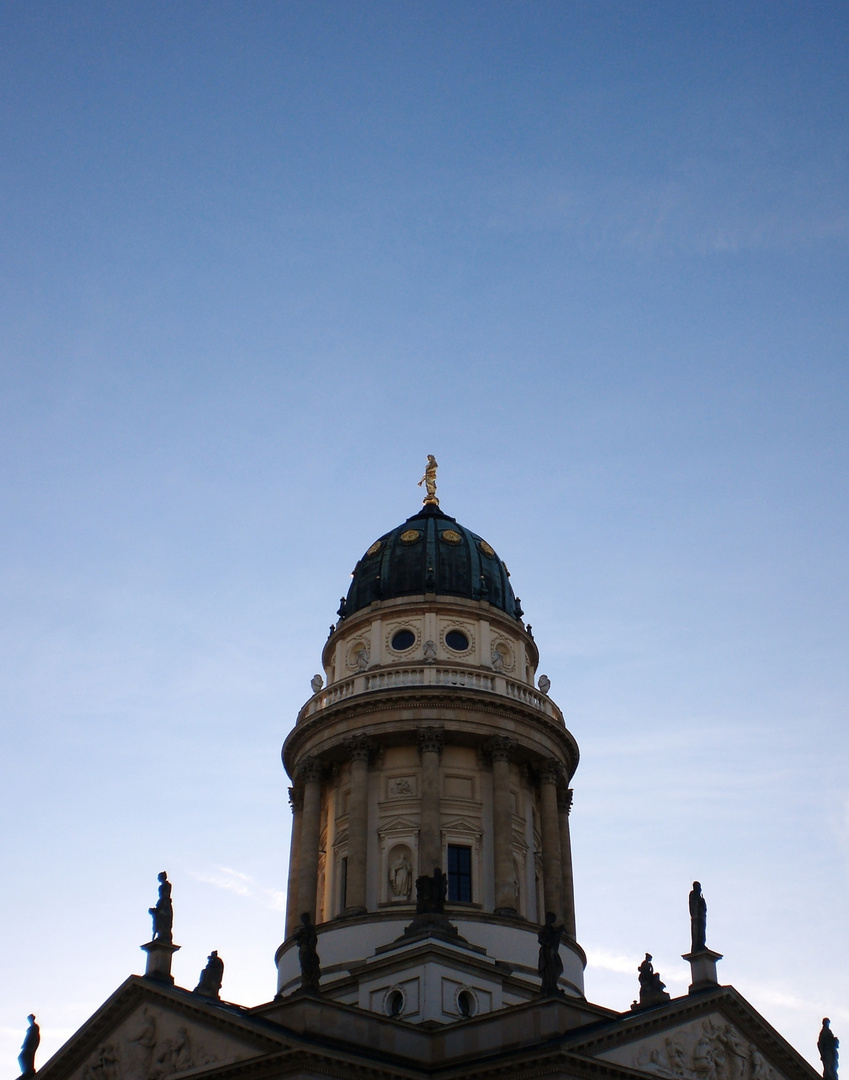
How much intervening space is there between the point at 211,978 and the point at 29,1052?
25.3 ft

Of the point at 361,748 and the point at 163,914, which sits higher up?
the point at 361,748

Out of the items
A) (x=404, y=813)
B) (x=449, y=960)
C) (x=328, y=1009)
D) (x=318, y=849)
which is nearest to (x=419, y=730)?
(x=404, y=813)

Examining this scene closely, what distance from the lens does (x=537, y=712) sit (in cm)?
5094

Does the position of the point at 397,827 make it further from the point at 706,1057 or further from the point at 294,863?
the point at 706,1057

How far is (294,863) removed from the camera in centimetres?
5022

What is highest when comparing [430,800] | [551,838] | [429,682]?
[429,682]

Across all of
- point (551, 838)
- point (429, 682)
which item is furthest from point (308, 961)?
point (551, 838)

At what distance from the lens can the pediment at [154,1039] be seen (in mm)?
35719

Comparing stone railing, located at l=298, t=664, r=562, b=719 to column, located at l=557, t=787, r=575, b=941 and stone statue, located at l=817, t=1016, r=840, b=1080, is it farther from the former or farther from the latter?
stone statue, located at l=817, t=1016, r=840, b=1080

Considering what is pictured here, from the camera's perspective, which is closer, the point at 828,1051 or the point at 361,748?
the point at 828,1051

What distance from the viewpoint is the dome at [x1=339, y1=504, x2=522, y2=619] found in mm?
54812

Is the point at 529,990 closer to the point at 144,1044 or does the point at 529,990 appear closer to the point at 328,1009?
the point at 328,1009

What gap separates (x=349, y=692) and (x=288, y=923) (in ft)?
29.9

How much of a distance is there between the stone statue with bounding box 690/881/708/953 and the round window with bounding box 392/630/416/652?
16.9 metres
